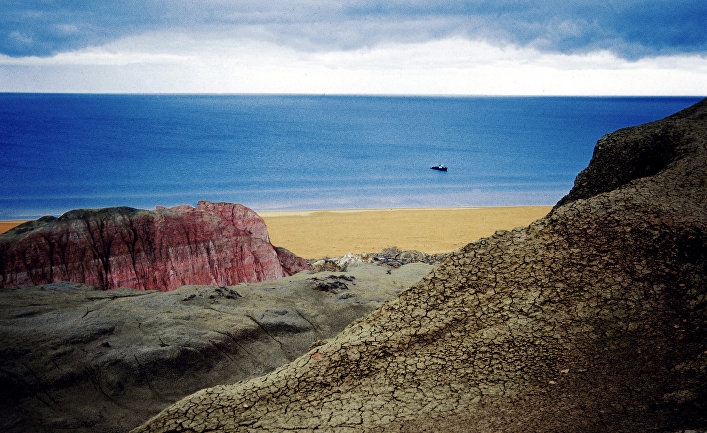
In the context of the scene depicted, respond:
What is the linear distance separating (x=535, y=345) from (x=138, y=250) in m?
7.27

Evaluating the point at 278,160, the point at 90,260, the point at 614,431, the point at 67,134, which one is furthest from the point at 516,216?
the point at 67,134

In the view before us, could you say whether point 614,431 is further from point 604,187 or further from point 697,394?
point 604,187

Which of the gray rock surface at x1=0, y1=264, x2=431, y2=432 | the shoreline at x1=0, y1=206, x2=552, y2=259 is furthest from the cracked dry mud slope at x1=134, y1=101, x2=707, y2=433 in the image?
the shoreline at x1=0, y1=206, x2=552, y2=259

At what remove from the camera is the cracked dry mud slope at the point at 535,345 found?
3.12m

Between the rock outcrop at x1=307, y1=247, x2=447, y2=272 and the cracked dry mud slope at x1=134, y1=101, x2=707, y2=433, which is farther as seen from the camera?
the rock outcrop at x1=307, y1=247, x2=447, y2=272

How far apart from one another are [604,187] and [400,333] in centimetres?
401

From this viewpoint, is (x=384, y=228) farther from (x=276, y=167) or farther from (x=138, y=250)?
(x=276, y=167)

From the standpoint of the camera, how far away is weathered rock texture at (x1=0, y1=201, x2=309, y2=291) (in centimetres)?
747

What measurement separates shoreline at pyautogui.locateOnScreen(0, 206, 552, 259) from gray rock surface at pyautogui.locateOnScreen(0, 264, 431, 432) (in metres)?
9.94

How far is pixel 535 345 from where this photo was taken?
11.9 ft

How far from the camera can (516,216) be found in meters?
24.9

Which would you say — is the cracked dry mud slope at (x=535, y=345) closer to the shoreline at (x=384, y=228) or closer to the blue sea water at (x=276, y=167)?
the shoreline at (x=384, y=228)

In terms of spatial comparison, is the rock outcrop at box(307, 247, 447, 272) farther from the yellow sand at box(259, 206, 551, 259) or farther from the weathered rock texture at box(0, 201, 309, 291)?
the yellow sand at box(259, 206, 551, 259)

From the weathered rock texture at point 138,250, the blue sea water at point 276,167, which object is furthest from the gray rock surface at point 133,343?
the blue sea water at point 276,167
